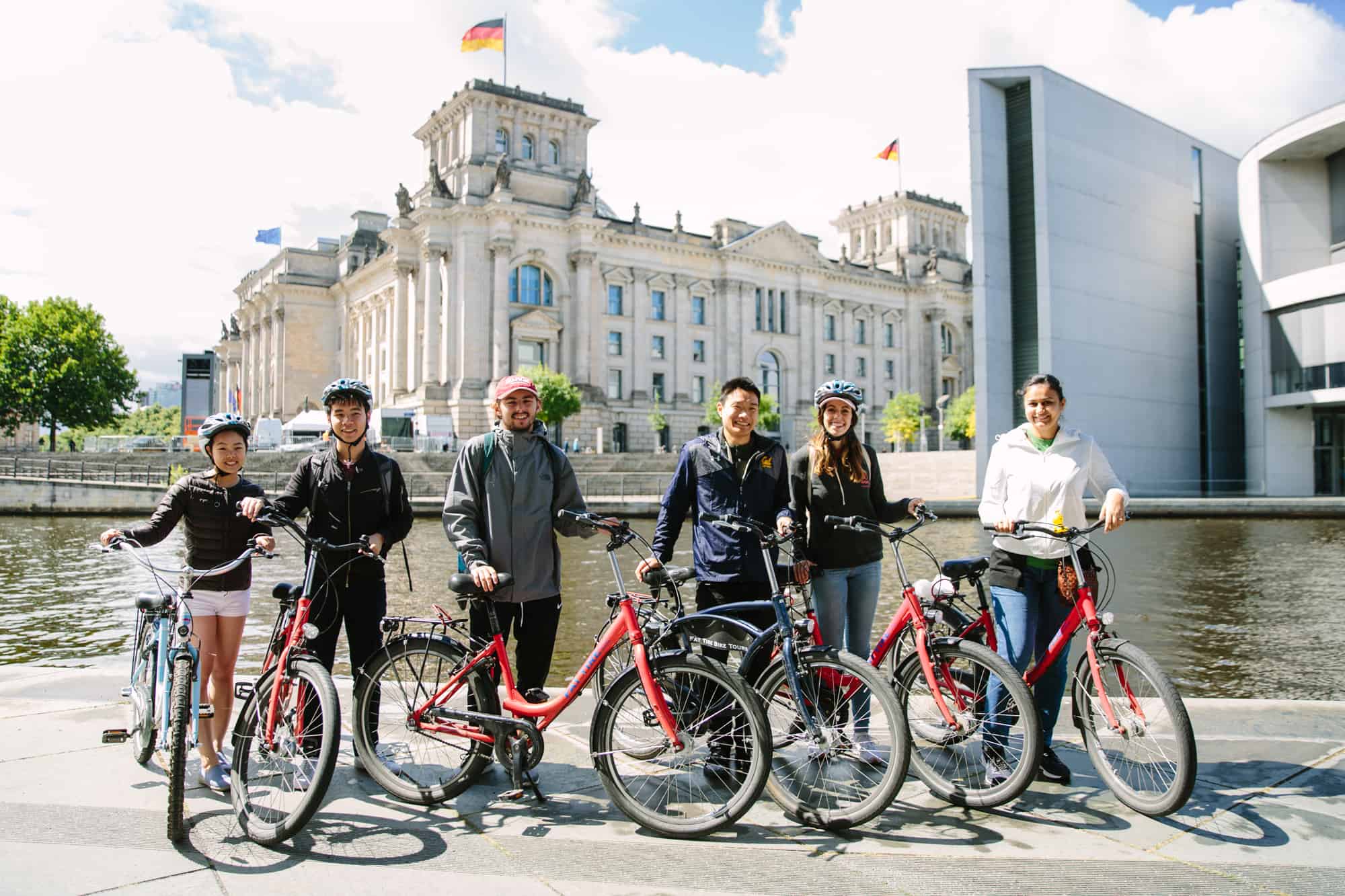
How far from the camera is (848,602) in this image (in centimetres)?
551

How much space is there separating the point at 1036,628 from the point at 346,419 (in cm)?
396

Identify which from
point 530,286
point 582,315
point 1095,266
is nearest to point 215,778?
point 1095,266

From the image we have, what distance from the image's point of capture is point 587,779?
4.99 meters

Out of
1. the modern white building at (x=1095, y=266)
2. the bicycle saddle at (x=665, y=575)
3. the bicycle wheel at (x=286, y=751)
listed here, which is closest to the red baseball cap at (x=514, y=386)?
the bicycle saddle at (x=665, y=575)

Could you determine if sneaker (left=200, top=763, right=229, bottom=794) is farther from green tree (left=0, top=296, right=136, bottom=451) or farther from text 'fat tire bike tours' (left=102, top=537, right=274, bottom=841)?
green tree (left=0, top=296, right=136, bottom=451)

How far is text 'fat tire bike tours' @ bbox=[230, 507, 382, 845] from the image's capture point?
4.07 meters

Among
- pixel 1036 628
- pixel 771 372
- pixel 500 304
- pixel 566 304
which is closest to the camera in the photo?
pixel 1036 628

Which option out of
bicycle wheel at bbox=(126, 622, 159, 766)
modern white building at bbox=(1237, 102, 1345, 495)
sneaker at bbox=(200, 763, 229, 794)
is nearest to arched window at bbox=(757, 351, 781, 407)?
modern white building at bbox=(1237, 102, 1345, 495)

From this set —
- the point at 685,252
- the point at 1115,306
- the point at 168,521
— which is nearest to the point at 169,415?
the point at 685,252

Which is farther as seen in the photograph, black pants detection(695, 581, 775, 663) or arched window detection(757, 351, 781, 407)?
arched window detection(757, 351, 781, 407)

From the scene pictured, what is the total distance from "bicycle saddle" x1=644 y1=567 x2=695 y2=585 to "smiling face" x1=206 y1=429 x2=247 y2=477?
2366mm

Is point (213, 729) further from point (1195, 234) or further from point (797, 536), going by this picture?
point (1195, 234)

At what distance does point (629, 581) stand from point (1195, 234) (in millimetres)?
40137

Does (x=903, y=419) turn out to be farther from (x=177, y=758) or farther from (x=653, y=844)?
(x=177, y=758)
